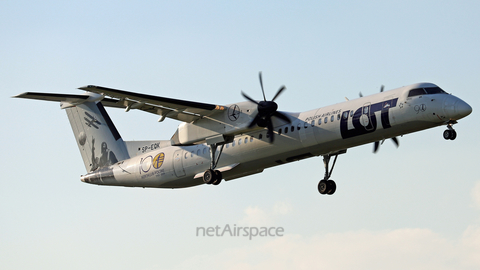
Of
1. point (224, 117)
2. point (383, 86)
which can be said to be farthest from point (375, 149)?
point (224, 117)

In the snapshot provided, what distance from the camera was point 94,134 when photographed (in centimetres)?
3055

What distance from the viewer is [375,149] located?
25125 millimetres

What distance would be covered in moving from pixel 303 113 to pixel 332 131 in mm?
1910

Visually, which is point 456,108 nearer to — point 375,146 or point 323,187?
point 375,146

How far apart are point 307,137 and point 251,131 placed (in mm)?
2152

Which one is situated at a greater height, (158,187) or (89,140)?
(89,140)

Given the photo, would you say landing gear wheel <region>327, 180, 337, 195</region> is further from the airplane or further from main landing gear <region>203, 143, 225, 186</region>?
main landing gear <region>203, 143, 225, 186</region>

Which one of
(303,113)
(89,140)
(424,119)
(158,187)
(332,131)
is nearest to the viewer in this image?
(424,119)

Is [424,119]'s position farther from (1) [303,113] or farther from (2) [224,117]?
(2) [224,117]

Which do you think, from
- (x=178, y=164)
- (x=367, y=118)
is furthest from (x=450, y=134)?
(x=178, y=164)

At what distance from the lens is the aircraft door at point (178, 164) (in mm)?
26375

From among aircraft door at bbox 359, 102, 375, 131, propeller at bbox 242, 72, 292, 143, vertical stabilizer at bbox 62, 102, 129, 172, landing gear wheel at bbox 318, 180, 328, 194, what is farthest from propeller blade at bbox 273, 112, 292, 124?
vertical stabilizer at bbox 62, 102, 129, 172

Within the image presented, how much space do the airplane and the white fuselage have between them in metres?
0.03

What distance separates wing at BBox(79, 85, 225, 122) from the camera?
2231cm
